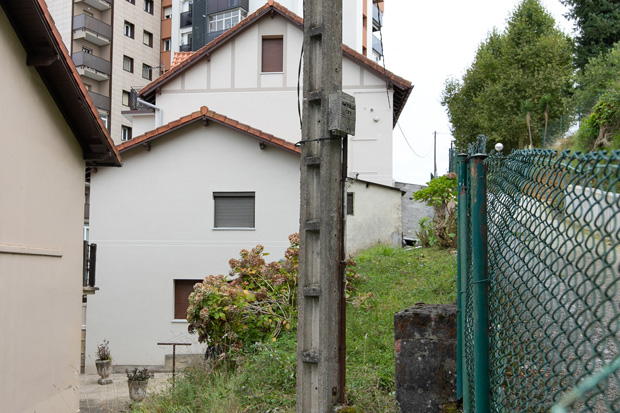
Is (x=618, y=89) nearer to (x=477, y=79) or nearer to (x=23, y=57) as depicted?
(x=477, y=79)

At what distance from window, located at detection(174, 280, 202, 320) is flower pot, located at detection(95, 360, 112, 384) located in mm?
2250

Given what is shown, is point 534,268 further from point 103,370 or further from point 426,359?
point 103,370

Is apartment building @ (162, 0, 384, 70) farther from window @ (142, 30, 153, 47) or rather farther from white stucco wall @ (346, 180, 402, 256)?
white stucco wall @ (346, 180, 402, 256)

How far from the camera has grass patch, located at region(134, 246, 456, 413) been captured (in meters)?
5.98

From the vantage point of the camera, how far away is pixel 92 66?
131 feet

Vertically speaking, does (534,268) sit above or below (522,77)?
below

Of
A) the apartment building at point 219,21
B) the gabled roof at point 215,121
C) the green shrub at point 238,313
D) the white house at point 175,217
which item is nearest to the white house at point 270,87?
the white house at point 175,217

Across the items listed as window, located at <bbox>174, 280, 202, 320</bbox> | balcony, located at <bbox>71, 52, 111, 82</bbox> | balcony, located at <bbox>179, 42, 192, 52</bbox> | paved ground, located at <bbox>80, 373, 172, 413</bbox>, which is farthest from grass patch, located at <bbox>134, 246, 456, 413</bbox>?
balcony, located at <bbox>179, 42, 192, 52</bbox>

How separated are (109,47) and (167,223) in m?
26.9

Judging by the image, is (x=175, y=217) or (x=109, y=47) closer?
(x=175, y=217)

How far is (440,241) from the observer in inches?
634

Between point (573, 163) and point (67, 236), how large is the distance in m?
11.0

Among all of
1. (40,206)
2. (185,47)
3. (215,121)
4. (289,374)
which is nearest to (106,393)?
(40,206)

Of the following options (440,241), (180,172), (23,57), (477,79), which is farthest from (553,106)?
(23,57)
